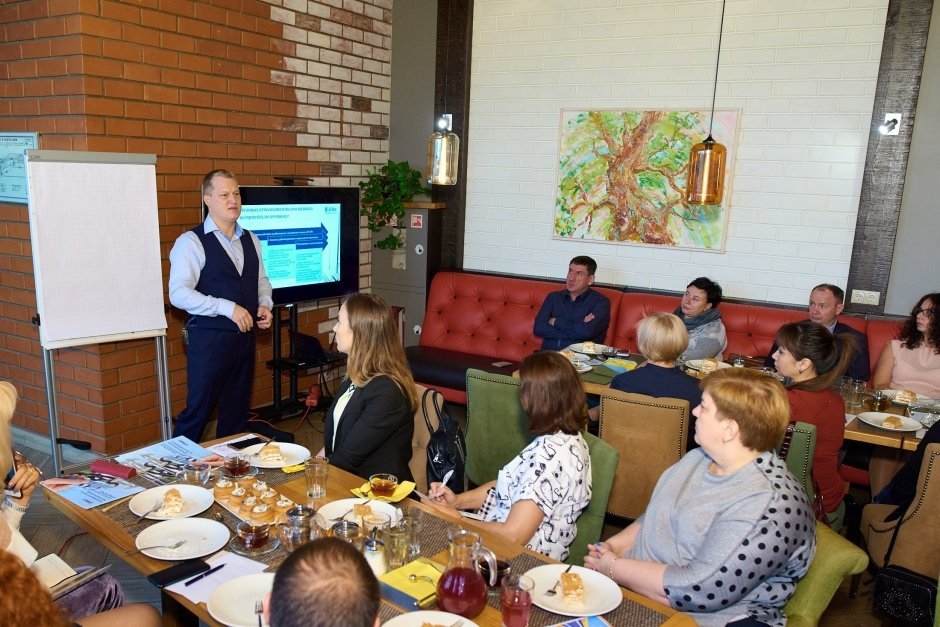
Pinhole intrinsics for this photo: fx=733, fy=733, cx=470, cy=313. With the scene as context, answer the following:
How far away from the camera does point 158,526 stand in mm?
1985

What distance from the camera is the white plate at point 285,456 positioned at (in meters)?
2.42

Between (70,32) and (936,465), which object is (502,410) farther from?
(70,32)

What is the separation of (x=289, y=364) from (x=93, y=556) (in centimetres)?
184

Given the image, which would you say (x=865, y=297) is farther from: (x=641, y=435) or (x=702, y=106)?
(x=641, y=435)

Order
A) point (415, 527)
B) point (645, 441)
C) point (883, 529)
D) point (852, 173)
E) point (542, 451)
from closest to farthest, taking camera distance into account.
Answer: point (415, 527) → point (542, 451) → point (883, 529) → point (645, 441) → point (852, 173)

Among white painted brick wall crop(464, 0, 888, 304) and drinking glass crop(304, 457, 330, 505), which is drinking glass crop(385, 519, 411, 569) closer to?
drinking glass crop(304, 457, 330, 505)

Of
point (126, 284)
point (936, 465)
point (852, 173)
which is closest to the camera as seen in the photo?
point (936, 465)

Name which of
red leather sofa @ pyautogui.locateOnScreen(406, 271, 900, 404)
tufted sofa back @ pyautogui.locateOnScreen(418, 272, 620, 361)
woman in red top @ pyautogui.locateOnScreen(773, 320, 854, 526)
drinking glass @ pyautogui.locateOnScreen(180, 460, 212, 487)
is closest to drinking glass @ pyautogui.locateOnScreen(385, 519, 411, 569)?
drinking glass @ pyautogui.locateOnScreen(180, 460, 212, 487)

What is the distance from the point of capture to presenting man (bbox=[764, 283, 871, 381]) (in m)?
4.32

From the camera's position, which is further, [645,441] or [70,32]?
[70,32]

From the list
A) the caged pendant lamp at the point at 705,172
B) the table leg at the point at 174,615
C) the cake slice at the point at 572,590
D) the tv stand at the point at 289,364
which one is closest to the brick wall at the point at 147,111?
the tv stand at the point at 289,364

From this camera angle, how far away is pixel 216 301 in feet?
13.0

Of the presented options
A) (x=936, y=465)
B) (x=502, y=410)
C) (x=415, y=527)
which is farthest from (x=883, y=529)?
(x=415, y=527)

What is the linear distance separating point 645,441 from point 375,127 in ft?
12.7
